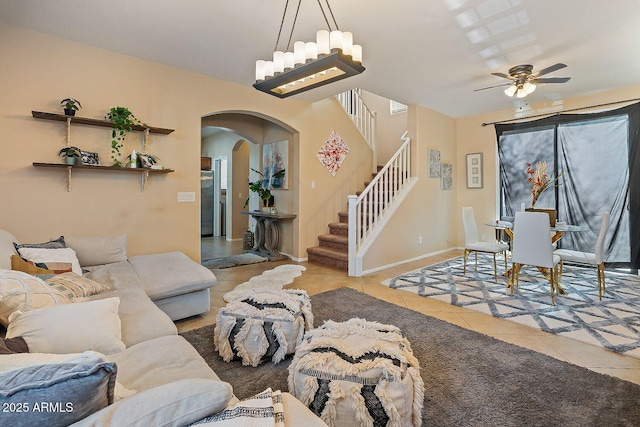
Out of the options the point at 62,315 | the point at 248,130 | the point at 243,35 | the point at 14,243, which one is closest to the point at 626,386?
the point at 62,315

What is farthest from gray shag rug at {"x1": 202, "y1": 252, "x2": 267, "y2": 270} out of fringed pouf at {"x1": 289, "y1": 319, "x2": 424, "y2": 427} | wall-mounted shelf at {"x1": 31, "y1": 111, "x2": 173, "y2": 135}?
fringed pouf at {"x1": 289, "y1": 319, "x2": 424, "y2": 427}

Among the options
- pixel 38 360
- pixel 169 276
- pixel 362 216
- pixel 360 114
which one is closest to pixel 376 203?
pixel 362 216

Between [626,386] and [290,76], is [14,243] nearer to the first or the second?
[290,76]

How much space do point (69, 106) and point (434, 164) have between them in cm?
536

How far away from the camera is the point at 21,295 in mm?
1501

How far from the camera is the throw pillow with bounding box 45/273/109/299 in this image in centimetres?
184

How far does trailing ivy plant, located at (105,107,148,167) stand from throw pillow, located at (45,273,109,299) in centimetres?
173

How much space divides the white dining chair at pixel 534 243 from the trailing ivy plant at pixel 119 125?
14.2 ft

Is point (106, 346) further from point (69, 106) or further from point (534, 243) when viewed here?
point (534, 243)

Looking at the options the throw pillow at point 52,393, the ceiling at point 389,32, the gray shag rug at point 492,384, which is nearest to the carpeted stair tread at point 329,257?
the gray shag rug at point 492,384

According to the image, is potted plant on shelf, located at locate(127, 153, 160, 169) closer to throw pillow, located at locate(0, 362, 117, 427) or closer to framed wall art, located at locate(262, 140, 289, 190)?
framed wall art, located at locate(262, 140, 289, 190)

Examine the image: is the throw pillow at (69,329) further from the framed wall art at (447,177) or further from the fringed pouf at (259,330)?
the framed wall art at (447,177)

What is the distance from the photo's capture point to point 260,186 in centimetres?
601

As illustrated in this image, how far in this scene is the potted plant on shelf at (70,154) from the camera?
3.05 meters
